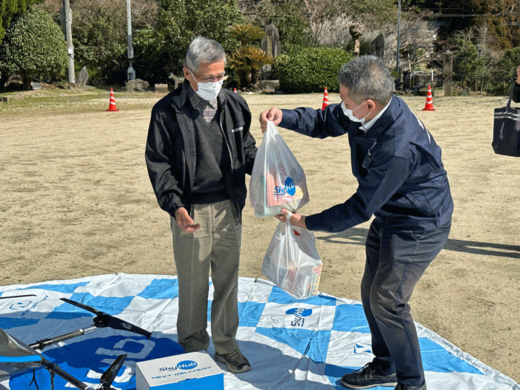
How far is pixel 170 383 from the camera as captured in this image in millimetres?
2506

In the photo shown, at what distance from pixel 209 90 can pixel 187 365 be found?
1.36 meters

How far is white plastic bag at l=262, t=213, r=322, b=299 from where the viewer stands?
2.93 meters

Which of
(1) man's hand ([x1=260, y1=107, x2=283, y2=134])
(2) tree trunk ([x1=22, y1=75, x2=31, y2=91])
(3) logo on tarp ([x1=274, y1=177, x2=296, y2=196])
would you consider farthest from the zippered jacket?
(2) tree trunk ([x1=22, y1=75, x2=31, y2=91])

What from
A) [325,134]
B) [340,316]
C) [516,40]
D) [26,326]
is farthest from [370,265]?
[516,40]

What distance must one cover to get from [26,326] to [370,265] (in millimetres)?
2258

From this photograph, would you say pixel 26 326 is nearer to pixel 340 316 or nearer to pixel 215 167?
pixel 215 167

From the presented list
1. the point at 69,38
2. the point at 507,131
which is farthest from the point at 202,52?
the point at 69,38

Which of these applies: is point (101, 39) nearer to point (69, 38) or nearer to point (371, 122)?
point (69, 38)

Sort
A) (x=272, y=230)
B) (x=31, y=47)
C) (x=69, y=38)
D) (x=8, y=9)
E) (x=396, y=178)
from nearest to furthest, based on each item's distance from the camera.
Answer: (x=396, y=178) < (x=272, y=230) < (x=8, y=9) < (x=31, y=47) < (x=69, y=38)

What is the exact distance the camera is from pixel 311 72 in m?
23.8

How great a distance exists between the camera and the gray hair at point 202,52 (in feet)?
8.84

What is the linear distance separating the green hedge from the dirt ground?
1324cm

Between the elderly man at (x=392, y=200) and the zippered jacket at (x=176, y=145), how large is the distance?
1.89 feet

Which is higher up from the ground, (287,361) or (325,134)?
(325,134)
